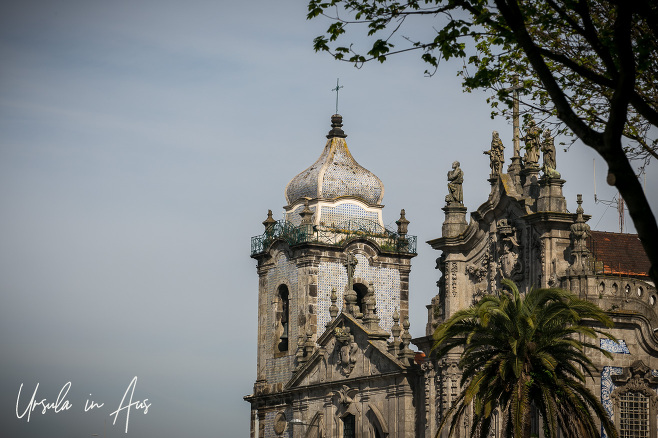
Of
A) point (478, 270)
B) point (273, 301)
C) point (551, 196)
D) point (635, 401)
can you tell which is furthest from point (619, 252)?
point (273, 301)

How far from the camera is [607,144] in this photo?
15.4 metres

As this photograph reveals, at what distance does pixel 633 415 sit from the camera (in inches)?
1567

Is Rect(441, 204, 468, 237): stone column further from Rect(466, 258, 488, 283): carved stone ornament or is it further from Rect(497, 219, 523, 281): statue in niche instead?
Rect(497, 219, 523, 281): statue in niche

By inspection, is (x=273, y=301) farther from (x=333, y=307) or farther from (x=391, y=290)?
(x=333, y=307)

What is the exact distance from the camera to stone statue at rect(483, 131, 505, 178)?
4503 cm

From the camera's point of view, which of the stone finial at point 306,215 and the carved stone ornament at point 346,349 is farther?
the stone finial at point 306,215

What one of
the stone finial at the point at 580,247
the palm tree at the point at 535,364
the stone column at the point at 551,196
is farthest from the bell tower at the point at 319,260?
the palm tree at the point at 535,364

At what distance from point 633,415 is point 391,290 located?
910 inches

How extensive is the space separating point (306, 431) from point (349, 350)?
5017 millimetres

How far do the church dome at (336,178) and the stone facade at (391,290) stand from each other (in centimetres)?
6

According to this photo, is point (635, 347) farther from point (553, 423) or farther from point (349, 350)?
point (349, 350)

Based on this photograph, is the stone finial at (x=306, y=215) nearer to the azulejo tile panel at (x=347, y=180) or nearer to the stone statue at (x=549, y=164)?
the azulejo tile panel at (x=347, y=180)

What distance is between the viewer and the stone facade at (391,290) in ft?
132

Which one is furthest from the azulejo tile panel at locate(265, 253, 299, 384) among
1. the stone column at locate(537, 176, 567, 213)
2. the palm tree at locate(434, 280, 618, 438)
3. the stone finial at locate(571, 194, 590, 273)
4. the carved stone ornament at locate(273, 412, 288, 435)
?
the palm tree at locate(434, 280, 618, 438)
